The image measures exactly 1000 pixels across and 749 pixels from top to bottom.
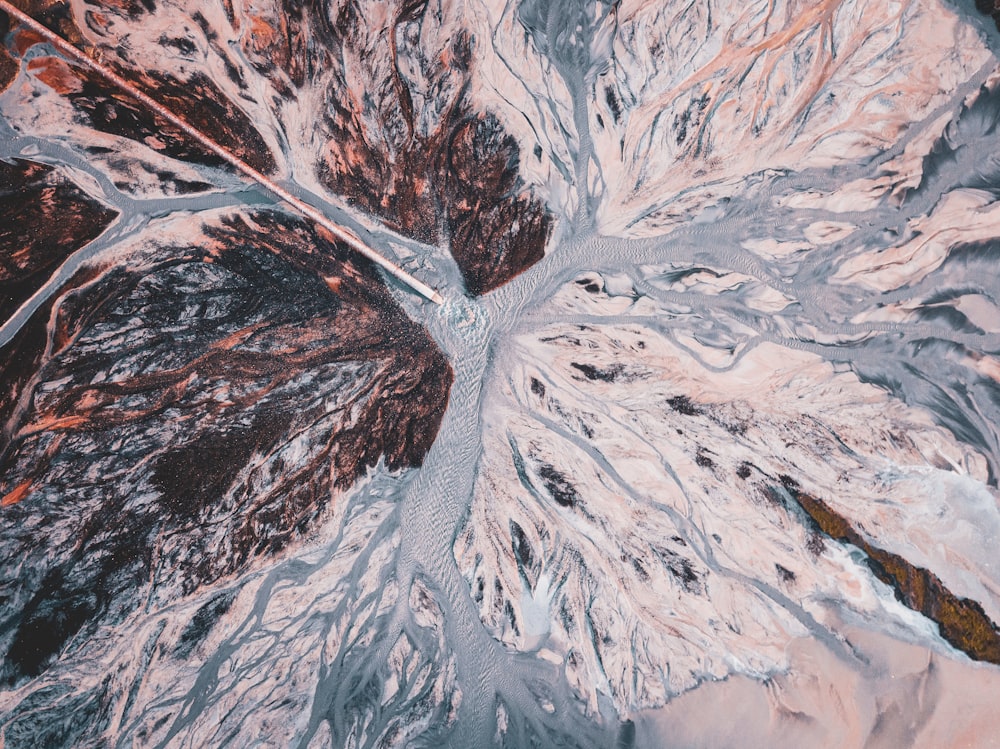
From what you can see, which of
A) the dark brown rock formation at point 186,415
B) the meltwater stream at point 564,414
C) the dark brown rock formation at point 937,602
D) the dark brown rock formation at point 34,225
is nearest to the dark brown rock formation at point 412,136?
the meltwater stream at point 564,414

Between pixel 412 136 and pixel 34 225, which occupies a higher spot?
pixel 34 225

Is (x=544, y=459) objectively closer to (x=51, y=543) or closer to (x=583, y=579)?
(x=583, y=579)

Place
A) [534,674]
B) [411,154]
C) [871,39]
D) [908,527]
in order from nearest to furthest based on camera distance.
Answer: [871,39]
[908,527]
[411,154]
[534,674]

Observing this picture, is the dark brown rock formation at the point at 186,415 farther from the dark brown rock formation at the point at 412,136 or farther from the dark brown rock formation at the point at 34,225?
the dark brown rock formation at the point at 412,136

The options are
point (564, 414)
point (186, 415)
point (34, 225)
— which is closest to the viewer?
point (34, 225)

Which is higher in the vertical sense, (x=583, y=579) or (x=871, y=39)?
(x=871, y=39)

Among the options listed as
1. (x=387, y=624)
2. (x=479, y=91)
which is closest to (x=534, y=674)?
(x=387, y=624)

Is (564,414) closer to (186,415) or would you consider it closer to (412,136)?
(412,136)

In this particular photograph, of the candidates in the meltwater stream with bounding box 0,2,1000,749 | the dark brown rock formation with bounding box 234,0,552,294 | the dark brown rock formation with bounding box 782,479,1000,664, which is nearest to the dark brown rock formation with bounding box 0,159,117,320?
the meltwater stream with bounding box 0,2,1000,749

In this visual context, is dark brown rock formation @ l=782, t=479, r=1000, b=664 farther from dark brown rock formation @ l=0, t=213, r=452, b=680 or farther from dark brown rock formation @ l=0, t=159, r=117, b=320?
dark brown rock formation @ l=0, t=159, r=117, b=320

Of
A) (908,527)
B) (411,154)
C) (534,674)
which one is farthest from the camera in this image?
(534,674)

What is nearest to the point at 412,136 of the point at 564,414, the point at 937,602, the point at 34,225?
the point at 564,414
